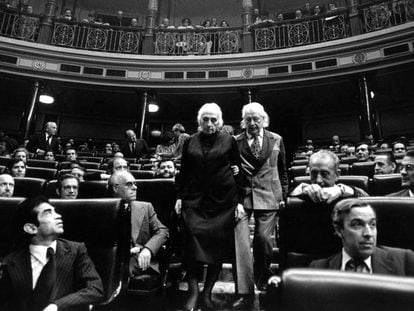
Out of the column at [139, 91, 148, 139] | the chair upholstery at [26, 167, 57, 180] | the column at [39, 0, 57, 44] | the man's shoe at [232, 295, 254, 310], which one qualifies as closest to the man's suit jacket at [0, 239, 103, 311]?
the man's shoe at [232, 295, 254, 310]

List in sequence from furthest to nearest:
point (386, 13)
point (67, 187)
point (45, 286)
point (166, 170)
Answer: point (386, 13)
point (166, 170)
point (67, 187)
point (45, 286)

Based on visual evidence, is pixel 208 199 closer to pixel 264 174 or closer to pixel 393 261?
pixel 264 174

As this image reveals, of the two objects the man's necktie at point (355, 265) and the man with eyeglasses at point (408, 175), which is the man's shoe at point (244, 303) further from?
the man with eyeglasses at point (408, 175)

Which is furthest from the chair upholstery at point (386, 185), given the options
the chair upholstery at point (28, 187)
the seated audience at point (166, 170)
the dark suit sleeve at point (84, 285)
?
the chair upholstery at point (28, 187)

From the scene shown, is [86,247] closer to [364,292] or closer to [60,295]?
[60,295]

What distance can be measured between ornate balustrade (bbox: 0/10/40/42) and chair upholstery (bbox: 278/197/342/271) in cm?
728

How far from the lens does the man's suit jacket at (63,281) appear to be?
1.25 metres

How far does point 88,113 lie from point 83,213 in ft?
26.8

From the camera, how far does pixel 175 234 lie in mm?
2031

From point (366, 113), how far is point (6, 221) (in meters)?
5.90

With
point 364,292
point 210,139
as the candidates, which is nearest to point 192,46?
point 210,139

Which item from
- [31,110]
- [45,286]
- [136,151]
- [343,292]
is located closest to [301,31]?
[136,151]

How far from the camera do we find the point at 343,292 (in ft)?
2.03

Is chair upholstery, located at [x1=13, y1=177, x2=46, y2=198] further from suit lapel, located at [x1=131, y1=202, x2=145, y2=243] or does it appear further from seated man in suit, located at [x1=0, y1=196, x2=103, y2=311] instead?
seated man in suit, located at [x1=0, y1=196, x2=103, y2=311]
